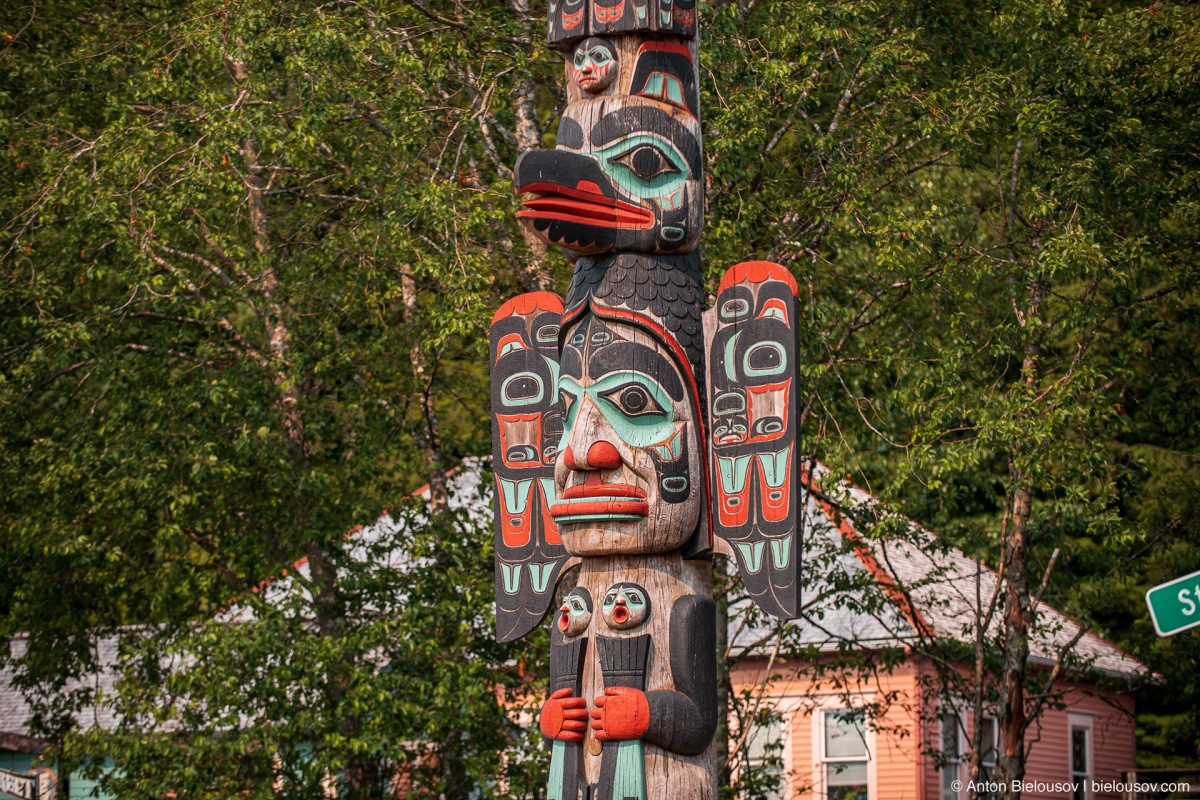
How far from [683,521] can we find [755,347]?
89 cm

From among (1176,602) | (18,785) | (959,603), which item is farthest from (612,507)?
(959,603)

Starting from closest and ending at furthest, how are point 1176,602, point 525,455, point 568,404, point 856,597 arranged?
point 1176,602 < point 568,404 < point 525,455 < point 856,597

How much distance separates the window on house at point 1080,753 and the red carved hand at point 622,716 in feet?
44.0

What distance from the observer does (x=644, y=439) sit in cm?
698

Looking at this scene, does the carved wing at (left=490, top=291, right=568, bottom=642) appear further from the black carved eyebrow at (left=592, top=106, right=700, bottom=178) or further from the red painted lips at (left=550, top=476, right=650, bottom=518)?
the black carved eyebrow at (left=592, top=106, right=700, bottom=178)

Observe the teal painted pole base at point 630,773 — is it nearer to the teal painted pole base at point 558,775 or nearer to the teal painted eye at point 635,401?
the teal painted pole base at point 558,775

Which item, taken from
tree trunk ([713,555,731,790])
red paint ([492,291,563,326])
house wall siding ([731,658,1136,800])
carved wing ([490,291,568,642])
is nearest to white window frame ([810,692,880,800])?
house wall siding ([731,658,1136,800])

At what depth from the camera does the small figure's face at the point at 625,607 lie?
22.4 ft

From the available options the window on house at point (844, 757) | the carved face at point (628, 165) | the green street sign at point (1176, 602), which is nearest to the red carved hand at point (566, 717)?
the carved face at point (628, 165)

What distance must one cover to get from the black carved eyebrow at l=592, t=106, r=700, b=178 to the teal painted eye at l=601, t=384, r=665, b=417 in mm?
1171

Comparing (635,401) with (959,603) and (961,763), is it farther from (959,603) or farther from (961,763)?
(959,603)

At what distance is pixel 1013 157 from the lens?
43.6ft

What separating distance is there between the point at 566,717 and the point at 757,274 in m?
2.24

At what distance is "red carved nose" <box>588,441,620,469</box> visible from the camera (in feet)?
22.6
